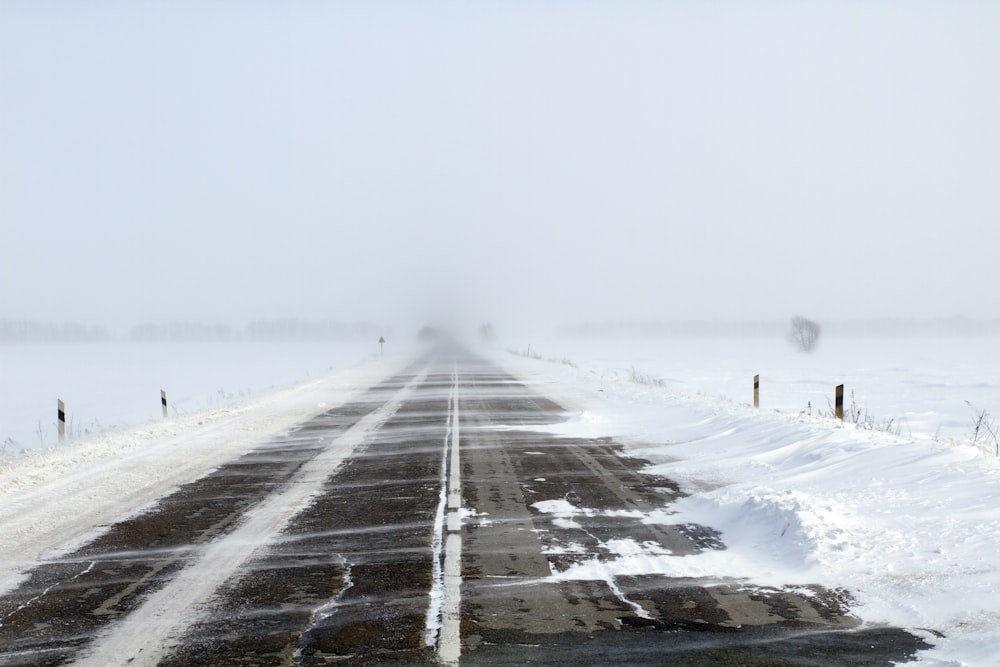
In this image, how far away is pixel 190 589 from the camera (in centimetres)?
561

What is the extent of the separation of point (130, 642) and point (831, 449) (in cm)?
938

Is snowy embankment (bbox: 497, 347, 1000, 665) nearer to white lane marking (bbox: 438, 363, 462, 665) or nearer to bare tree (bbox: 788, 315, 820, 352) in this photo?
white lane marking (bbox: 438, 363, 462, 665)

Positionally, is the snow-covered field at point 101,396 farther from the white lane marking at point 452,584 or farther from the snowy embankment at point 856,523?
the snowy embankment at point 856,523

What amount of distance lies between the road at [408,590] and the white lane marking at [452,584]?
0.02m

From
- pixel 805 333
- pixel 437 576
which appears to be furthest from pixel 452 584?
pixel 805 333

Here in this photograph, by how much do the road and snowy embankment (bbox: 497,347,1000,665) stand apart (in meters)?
0.25

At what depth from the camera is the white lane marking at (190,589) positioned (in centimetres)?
445

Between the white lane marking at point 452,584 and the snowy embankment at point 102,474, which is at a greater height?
the white lane marking at point 452,584

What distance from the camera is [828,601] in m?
5.30

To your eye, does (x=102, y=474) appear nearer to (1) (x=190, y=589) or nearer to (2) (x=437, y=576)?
(1) (x=190, y=589)

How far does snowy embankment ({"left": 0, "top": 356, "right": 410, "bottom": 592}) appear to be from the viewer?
7375mm

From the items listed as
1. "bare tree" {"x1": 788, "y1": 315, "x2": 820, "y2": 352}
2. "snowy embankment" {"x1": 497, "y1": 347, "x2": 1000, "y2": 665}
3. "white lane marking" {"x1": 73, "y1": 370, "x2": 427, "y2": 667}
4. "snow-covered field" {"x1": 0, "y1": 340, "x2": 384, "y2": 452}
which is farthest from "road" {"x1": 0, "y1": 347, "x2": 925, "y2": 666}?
"bare tree" {"x1": 788, "y1": 315, "x2": 820, "y2": 352}

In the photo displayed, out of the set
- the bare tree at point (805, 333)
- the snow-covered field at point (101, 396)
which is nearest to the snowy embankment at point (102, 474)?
the snow-covered field at point (101, 396)

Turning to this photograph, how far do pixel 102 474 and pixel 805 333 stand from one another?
83436mm
